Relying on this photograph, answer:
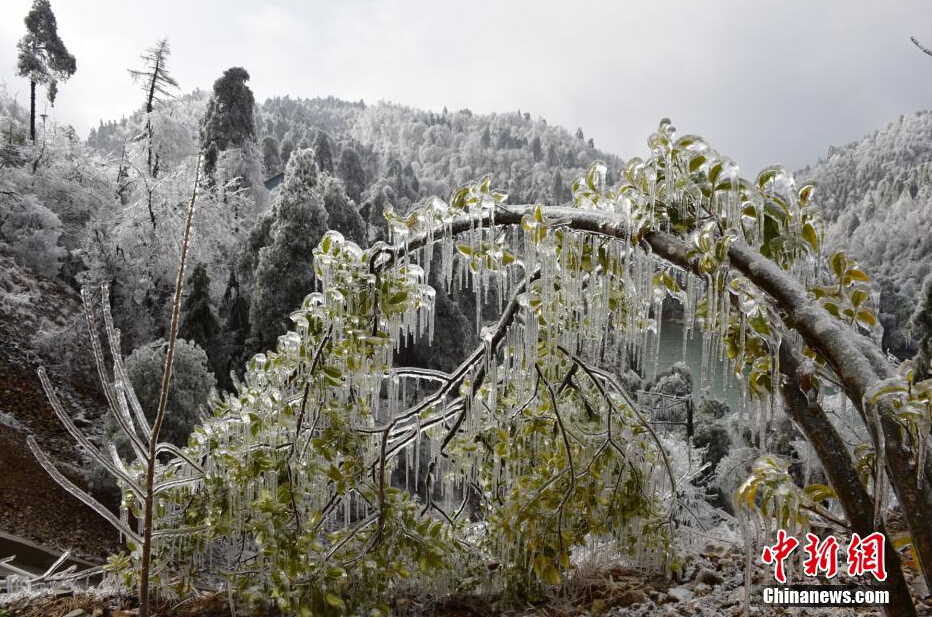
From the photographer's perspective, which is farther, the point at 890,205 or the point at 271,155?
the point at 271,155

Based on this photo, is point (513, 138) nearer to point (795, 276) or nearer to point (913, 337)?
point (913, 337)

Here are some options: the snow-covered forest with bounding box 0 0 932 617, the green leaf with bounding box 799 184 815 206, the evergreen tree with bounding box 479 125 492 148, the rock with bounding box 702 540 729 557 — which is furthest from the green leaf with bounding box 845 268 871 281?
the evergreen tree with bounding box 479 125 492 148

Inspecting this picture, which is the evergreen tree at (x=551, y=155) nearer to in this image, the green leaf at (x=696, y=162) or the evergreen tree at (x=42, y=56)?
the evergreen tree at (x=42, y=56)

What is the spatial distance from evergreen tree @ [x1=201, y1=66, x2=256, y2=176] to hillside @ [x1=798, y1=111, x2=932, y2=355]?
11.8 m

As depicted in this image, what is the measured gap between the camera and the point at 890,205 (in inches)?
727

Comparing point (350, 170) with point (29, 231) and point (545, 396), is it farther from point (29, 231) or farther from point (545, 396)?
point (545, 396)

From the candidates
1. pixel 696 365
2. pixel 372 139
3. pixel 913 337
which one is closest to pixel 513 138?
pixel 372 139

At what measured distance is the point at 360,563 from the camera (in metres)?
1.62

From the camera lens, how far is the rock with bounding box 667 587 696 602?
1.88 metres

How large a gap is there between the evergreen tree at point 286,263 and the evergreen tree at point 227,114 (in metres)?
5.37

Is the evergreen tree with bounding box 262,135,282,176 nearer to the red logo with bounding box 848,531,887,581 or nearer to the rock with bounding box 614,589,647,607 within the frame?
the rock with bounding box 614,589,647,607

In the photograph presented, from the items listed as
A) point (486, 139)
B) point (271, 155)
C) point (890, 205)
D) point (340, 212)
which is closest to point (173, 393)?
point (340, 212)

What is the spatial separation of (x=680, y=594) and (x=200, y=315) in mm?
7448

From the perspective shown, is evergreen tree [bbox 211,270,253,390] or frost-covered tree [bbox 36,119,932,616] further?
evergreen tree [bbox 211,270,253,390]
